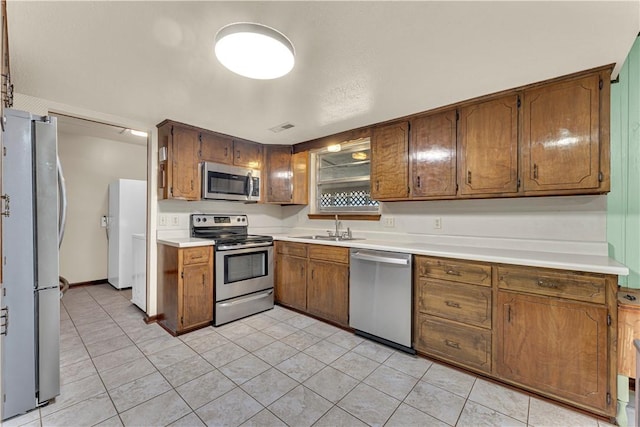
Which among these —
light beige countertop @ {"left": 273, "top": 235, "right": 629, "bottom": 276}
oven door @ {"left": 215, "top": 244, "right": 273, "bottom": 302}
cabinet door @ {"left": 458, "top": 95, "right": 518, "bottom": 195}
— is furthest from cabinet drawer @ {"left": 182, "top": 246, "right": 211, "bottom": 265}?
cabinet door @ {"left": 458, "top": 95, "right": 518, "bottom": 195}

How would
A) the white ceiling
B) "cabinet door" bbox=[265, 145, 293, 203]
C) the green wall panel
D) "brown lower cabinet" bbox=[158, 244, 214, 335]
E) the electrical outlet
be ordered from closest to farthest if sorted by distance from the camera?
1. the white ceiling
2. the green wall panel
3. "brown lower cabinet" bbox=[158, 244, 214, 335]
4. the electrical outlet
5. "cabinet door" bbox=[265, 145, 293, 203]

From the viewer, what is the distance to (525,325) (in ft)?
6.04

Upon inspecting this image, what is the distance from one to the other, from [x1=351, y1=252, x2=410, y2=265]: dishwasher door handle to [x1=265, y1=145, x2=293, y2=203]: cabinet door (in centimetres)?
152

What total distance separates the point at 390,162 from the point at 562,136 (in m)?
1.33

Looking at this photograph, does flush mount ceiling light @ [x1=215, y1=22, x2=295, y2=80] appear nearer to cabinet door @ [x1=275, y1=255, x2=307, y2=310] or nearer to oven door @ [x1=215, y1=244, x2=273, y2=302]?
oven door @ [x1=215, y1=244, x2=273, y2=302]

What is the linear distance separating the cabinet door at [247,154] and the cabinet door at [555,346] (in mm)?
3004

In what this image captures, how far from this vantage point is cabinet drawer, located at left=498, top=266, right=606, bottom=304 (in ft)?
5.36

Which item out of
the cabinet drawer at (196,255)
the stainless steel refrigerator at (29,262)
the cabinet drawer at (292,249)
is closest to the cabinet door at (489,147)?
the cabinet drawer at (292,249)

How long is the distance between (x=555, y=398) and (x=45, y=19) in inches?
141

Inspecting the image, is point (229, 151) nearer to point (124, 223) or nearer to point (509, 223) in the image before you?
point (124, 223)

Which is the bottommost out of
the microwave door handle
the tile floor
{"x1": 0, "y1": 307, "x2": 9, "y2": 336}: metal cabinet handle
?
the tile floor

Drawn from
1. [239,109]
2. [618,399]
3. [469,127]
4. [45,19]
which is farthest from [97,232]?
[618,399]

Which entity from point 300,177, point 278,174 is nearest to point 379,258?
point 300,177

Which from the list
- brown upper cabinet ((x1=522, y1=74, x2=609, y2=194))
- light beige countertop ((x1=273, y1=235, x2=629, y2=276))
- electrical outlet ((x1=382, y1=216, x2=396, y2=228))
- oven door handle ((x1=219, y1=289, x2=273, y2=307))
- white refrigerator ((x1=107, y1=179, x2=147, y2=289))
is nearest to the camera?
light beige countertop ((x1=273, y1=235, x2=629, y2=276))
